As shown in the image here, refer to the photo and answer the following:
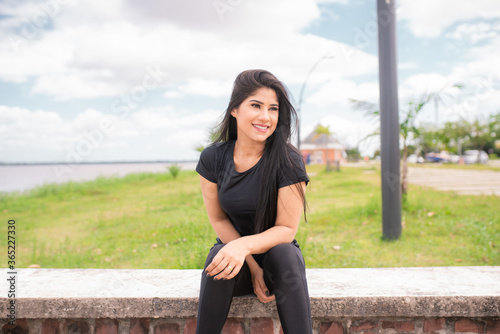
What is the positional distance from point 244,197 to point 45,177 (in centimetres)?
1184

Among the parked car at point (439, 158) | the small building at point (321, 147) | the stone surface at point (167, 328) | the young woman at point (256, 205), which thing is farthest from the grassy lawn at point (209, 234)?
the parked car at point (439, 158)

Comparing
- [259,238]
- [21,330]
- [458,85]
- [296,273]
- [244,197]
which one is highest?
[458,85]

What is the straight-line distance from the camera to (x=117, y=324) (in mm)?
1976

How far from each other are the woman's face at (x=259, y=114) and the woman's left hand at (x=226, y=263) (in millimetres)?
588

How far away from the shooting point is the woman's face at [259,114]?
1.87 meters

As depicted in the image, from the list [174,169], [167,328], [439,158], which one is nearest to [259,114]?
[167,328]

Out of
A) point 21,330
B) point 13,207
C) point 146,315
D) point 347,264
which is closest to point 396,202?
point 347,264

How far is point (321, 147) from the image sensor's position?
27859mm

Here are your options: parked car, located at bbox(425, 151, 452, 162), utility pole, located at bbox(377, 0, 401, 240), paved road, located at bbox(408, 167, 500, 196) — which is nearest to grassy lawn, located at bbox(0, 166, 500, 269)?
utility pole, located at bbox(377, 0, 401, 240)

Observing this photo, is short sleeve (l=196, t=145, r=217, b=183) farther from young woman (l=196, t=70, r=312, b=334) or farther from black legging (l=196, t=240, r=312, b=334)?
black legging (l=196, t=240, r=312, b=334)

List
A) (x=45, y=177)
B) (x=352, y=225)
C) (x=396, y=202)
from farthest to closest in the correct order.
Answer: (x=45, y=177) → (x=352, y=225) → (x=396, y=202)

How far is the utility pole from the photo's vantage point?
432cm

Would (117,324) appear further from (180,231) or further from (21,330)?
(180,231)

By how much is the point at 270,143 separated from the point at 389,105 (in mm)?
2879
